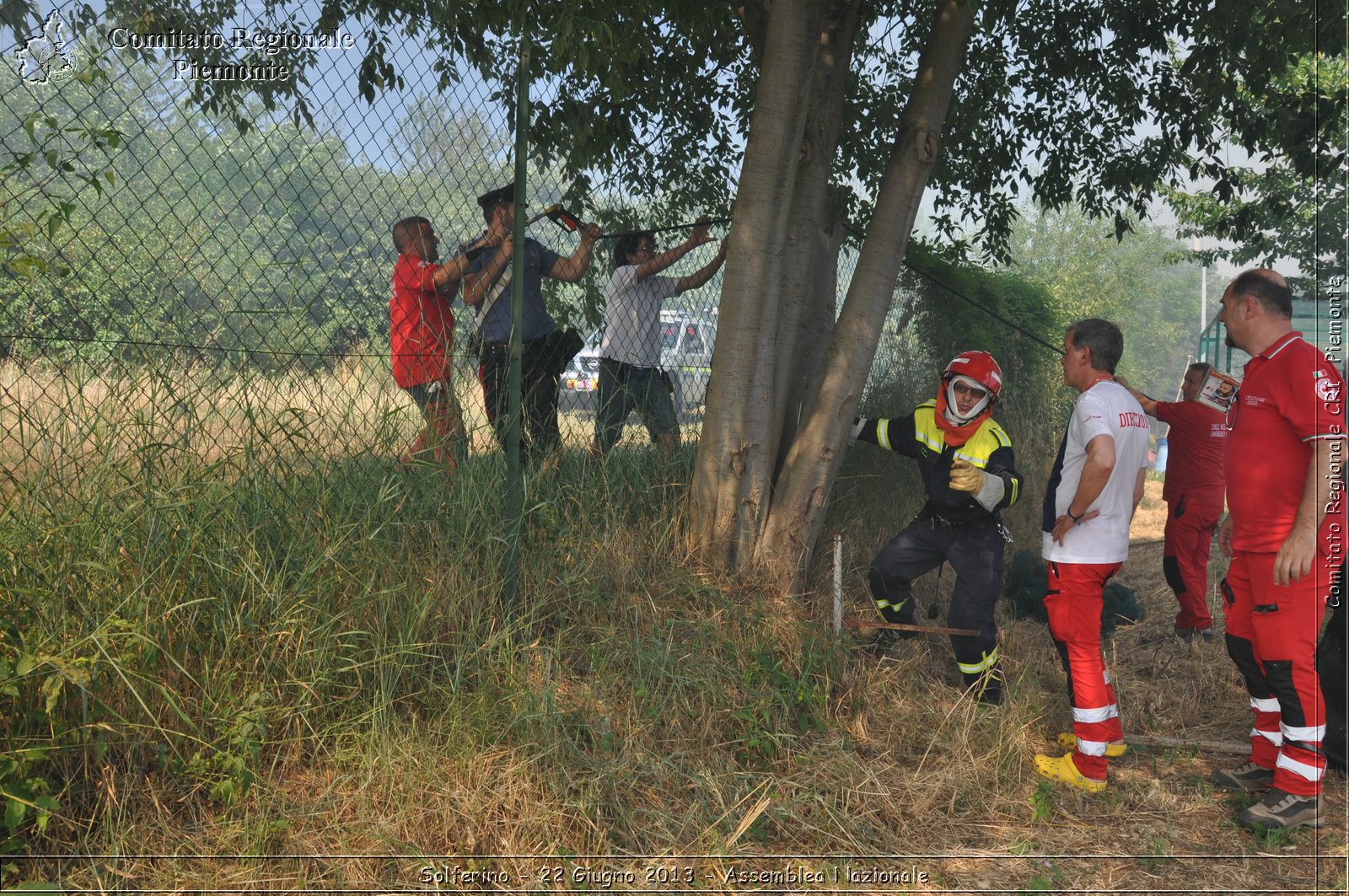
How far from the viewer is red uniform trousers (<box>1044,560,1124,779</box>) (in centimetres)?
393

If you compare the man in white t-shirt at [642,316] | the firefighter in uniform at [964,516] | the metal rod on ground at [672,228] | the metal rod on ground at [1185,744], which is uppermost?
the metal rod on ground at [672,228]

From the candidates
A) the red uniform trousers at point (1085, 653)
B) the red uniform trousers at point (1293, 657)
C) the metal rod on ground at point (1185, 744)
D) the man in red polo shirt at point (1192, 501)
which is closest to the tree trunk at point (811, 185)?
the red uniform trousers at point (1085, 653)

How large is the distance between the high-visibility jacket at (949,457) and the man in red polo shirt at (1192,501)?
6.65 ft

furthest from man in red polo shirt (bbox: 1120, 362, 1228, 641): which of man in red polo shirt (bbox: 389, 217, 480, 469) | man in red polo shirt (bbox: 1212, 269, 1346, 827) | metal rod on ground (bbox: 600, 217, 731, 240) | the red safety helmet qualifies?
man in red polo shirt (bbox: 389, 217, 480, 469)

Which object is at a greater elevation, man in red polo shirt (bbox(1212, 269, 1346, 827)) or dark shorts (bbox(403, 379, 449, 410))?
dark shorts (bbox(403, 379, 449, 410))

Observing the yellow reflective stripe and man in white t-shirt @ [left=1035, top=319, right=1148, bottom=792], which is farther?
the yellow reflective stripe

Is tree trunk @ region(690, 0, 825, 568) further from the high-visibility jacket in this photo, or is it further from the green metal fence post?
the green metal fence post

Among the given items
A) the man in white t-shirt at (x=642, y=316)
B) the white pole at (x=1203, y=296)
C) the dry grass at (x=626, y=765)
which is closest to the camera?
the dry grass at (x=626, y=765)

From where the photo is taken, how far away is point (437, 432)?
13.4 ft

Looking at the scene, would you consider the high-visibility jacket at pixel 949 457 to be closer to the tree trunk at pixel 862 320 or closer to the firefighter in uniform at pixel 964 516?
the firefighter in uniform at pixel 964 516

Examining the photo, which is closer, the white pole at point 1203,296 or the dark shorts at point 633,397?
the dark shorts at point 633,397

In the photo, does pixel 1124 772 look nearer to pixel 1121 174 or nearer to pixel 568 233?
pixel 568 233

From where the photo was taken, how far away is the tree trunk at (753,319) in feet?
14.4

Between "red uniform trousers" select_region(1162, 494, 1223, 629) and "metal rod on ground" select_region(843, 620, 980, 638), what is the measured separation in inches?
89.3
